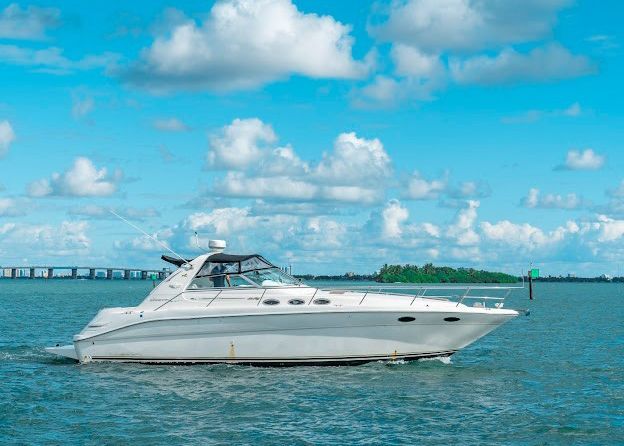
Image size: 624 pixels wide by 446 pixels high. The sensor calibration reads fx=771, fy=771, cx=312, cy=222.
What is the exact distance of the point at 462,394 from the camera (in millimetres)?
18094

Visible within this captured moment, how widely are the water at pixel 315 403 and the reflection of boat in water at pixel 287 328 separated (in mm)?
410

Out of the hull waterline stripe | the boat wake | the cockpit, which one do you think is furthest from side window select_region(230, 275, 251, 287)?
the boat wake

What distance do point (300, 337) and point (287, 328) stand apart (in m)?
0.44

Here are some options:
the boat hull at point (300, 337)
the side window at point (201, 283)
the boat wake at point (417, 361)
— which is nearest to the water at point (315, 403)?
the boat wake at point (417, 361)

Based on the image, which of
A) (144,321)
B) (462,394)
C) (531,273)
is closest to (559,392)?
A: (462,394)

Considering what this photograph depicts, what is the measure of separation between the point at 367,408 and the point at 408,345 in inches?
172

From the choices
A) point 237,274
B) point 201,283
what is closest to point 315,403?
point 237,274

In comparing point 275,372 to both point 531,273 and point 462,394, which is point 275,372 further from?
point 531,273

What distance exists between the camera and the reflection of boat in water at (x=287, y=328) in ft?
66.2

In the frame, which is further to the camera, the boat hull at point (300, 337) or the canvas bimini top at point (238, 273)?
the canvas bimini top at point (238, 273)

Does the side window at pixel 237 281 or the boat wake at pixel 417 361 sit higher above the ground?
the side window at pixel 237 281

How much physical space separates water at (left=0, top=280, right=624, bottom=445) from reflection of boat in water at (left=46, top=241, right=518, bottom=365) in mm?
410

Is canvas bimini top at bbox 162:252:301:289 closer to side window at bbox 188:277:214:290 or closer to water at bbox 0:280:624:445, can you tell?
side window at bbox 188:277:214:290

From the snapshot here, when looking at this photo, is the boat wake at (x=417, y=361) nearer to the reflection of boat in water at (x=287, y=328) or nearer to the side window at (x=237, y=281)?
the reflection of boat in water at (x=287, y=328)
